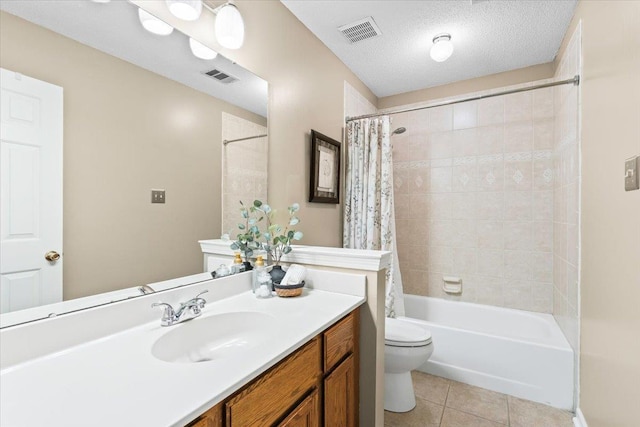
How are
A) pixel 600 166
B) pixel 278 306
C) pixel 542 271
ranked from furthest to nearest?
pixel 542 271, pixel 600 166, pixel 278 306

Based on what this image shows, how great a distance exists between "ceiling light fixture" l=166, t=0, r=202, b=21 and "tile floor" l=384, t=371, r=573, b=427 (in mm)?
2292

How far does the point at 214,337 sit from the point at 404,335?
128cm

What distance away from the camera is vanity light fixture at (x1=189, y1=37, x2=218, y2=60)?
131 cm

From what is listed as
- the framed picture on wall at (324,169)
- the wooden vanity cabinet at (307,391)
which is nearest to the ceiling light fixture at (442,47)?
the framed picture on wall at (324,169)

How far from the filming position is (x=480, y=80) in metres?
2.83

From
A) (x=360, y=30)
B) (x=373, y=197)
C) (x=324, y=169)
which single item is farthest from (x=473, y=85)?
(x=324, y=169)

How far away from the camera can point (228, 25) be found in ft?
4.60

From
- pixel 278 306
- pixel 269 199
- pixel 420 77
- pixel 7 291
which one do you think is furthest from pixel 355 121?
pixel 7 291

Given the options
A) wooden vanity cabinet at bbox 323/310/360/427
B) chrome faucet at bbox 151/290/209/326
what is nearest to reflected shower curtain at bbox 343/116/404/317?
wooden vanity cabinet at bbox 323/310/360/427

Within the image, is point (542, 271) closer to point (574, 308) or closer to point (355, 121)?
point (574, 308)

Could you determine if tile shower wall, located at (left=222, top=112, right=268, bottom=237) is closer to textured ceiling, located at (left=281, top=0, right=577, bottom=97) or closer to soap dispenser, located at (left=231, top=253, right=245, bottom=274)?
soap dispenser, located at (left=231, top=253, right=245, bottom=274)

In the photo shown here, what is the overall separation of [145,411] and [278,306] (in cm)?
71

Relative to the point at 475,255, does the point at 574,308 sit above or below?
below

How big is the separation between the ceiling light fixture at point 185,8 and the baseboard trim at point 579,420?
Result: 2.80 metres
